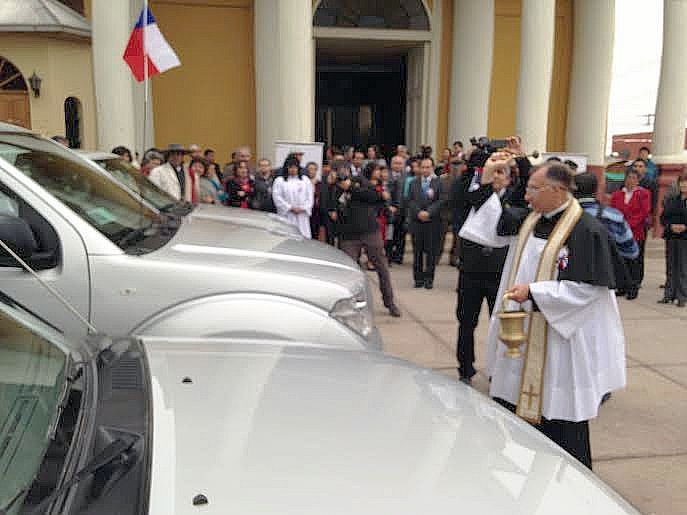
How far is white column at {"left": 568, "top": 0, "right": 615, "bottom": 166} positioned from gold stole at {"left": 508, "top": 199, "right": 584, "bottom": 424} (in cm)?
1547

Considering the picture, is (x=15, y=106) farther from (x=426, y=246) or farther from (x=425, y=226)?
(x=426, y=246)

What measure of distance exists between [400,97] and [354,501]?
22.2 metres

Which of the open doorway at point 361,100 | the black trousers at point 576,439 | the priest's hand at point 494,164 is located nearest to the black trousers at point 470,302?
the priest's hand at point 494,164

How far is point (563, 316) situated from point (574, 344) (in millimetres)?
203

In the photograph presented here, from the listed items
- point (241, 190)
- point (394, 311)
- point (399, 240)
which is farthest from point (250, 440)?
point (399, 240)

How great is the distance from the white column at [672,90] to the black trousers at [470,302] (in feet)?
38.6

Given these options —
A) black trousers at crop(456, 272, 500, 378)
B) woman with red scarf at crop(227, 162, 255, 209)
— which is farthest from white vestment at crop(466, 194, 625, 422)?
woman with red scarf at crop(227, 162, 255, 209)

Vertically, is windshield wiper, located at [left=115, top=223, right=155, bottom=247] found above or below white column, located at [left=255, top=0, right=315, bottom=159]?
below

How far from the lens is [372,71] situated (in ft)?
74.5

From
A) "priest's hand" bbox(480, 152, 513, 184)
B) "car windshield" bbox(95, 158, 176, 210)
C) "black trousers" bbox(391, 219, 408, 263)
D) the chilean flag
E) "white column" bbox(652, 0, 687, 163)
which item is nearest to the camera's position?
"priest's hand" bbox(480, 152, 513, 184)

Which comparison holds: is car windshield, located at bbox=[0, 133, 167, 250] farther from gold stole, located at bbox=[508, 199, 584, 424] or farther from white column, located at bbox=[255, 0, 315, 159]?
white column, located at bbox=[255, 0, 315, 159]

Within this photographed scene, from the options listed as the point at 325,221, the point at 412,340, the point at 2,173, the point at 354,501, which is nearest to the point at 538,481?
the point at 354,501

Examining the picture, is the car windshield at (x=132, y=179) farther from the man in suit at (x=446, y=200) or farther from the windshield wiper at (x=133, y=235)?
the man in suit at (x=446, y=200)

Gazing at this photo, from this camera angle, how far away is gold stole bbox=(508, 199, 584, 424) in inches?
130
